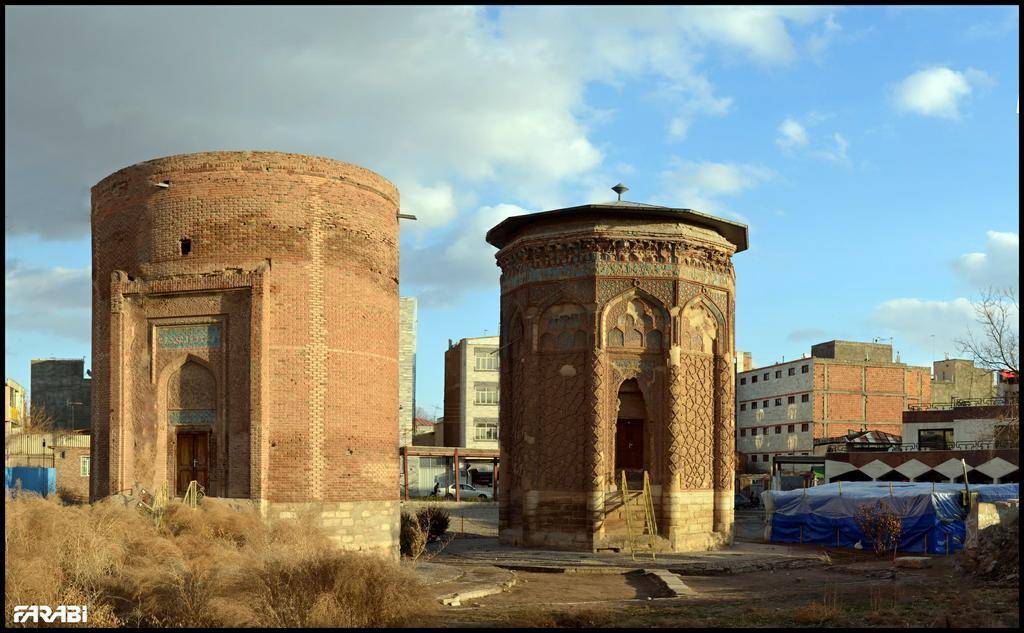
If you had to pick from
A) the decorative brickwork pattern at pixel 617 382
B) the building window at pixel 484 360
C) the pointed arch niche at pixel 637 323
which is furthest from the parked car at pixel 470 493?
the pointed arch niche at pixel 637 323

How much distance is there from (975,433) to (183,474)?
115 ft

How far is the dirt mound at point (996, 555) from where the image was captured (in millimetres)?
17781

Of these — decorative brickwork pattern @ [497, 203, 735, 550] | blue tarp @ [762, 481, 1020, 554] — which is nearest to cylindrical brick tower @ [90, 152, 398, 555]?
decorative brickwork pattern @ [497, 203, 735, 550]

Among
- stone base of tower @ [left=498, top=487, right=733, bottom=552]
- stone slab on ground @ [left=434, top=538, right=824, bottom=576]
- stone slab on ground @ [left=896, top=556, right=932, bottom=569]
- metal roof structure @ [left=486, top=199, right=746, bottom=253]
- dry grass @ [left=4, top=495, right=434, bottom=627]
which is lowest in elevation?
stone slab on ground @ [left=434, top=538, right=824, bottom=576]

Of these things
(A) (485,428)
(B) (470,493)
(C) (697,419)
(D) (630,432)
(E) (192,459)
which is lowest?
(B) (470,493)

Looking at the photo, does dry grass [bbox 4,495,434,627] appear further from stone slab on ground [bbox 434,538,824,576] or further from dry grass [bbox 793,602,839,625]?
stone slab on ground [bbox 434,538,824,576]

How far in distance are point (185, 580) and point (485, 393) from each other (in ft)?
163

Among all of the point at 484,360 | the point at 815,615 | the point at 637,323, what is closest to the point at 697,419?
the point at 637,323

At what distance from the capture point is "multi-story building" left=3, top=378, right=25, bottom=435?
50856 mm

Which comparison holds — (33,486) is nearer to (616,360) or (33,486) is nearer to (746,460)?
(616,360)

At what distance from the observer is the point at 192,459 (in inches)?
883

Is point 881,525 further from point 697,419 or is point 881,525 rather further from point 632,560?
point 632,560

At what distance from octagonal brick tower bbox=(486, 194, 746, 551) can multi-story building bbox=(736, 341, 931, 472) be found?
33.4 meters

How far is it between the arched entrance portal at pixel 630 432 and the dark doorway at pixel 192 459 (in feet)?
35.5
